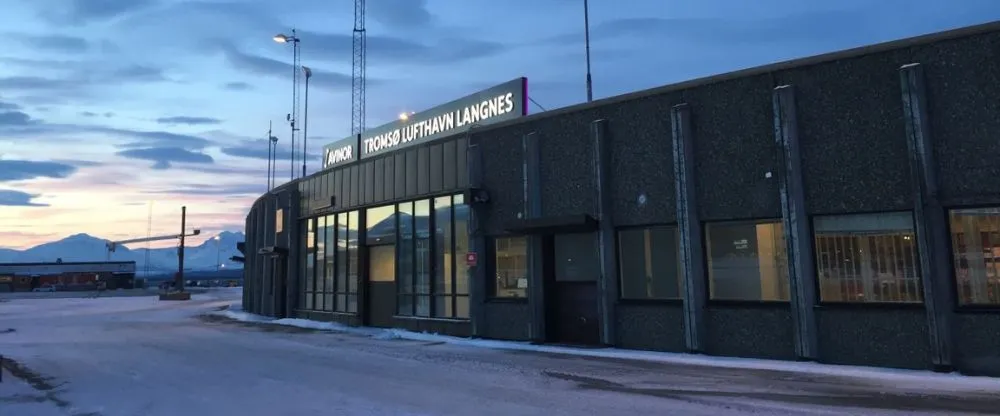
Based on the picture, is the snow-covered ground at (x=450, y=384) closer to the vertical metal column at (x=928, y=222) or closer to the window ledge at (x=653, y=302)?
the vertical metal column at (x=928, y=222)

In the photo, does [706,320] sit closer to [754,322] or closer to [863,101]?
[754,322]

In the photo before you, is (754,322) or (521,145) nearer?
(754,322)

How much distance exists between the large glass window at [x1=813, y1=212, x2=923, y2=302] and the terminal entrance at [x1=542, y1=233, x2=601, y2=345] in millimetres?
4938

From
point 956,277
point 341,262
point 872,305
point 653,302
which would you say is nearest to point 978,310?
point 956,277

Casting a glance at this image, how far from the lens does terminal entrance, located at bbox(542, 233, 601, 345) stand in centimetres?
1603

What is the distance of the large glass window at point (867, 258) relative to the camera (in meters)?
11.8

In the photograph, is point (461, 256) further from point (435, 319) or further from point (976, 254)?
point (976, 254)

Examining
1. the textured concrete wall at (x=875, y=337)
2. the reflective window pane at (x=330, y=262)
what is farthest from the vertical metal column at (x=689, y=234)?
the reflective window pane at (x=330, y=262)

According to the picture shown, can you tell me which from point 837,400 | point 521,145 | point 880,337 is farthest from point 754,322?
point 521,145

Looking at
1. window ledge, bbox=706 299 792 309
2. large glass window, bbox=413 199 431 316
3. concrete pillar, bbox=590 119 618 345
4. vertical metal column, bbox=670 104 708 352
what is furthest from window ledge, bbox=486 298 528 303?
window ledge, bbox=706 299 792 309

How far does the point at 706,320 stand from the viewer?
13750mm

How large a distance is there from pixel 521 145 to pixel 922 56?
9.14m

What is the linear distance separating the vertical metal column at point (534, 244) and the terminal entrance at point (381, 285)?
6361 mm

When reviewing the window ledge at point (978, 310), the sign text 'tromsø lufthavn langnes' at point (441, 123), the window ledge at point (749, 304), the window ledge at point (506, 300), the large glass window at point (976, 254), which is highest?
the sign text 'tromsø lufthavn langnes' at point (441, 123)
